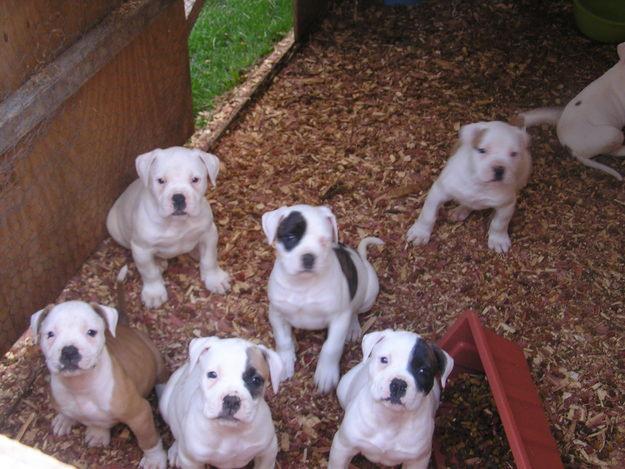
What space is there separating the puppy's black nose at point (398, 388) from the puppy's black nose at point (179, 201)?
6.26 ft

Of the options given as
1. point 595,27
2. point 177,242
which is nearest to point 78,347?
point 177,242

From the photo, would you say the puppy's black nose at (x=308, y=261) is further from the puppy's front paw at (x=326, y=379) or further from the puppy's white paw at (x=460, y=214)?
the puppy's white paw at (x=460, y=214)

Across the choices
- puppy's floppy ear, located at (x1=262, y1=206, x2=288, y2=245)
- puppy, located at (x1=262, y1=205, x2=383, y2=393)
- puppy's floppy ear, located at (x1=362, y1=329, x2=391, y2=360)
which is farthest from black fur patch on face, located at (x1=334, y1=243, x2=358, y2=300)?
puppy's floppy ear, located at (x1=362, y1=329, x2=391, y2=360)

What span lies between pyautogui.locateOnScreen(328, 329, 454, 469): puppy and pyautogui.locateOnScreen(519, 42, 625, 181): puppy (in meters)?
3.34

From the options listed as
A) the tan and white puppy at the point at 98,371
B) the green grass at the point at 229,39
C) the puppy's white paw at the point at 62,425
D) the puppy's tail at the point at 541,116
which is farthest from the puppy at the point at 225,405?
the puppy's tail at the point at 541,116

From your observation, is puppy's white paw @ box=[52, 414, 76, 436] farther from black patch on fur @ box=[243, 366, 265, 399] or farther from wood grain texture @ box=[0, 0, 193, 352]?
black patch on fur @ box=[243, 366, 265, 399]

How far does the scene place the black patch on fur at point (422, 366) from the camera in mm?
3689

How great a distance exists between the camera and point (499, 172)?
530cm

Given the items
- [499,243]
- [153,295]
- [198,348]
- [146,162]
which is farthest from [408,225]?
[198,348]

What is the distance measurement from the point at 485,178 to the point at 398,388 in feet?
7.37

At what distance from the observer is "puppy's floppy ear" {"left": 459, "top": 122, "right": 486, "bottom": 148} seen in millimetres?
5371

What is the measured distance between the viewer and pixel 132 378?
4.34m

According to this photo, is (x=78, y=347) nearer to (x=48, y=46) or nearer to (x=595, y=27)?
(x=48, y=46)

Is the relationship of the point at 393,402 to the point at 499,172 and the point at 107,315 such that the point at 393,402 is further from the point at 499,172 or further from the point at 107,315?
the point at 499,172
